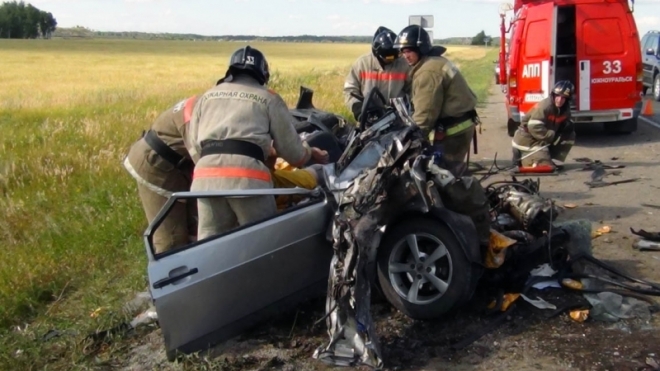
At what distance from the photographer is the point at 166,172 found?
5.17 meters

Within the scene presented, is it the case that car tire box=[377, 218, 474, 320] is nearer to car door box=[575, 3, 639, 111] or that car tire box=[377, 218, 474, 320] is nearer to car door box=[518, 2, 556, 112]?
car door box=[518, 2, 556, 112]

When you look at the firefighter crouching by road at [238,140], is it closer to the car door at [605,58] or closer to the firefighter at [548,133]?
the firefighter at [548,133]

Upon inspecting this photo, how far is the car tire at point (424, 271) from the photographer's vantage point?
14.2 ft

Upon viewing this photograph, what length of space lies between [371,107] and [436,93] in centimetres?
121

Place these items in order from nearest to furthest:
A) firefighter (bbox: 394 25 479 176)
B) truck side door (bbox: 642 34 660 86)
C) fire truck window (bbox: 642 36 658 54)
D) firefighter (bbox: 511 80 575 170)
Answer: firefighter (bbox: 394 25 479 176) → firefighter (bbox: 511 80 575 170) → truck side door (bbox: 642 34 660 86) → fire truck window (bbox: 642 36 658 54)

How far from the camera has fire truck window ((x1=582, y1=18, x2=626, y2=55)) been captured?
11.7 meters

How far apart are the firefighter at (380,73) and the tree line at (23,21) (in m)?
116

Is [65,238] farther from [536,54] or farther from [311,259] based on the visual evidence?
[536,54]

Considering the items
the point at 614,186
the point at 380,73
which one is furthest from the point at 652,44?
the point at 380,73

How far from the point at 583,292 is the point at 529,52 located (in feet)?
26.9

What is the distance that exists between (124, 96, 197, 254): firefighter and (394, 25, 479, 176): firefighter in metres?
2.32

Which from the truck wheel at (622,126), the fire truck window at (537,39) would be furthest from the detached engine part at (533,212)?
the truck wheel at (622,126)

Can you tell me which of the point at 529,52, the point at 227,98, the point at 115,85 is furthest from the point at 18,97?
the point at 227,98

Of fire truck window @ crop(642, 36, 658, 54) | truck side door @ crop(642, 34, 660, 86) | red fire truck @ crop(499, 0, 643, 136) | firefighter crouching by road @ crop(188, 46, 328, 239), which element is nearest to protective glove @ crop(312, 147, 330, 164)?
firefighter crouching by road @ crop(188, 46, 328, 239)
